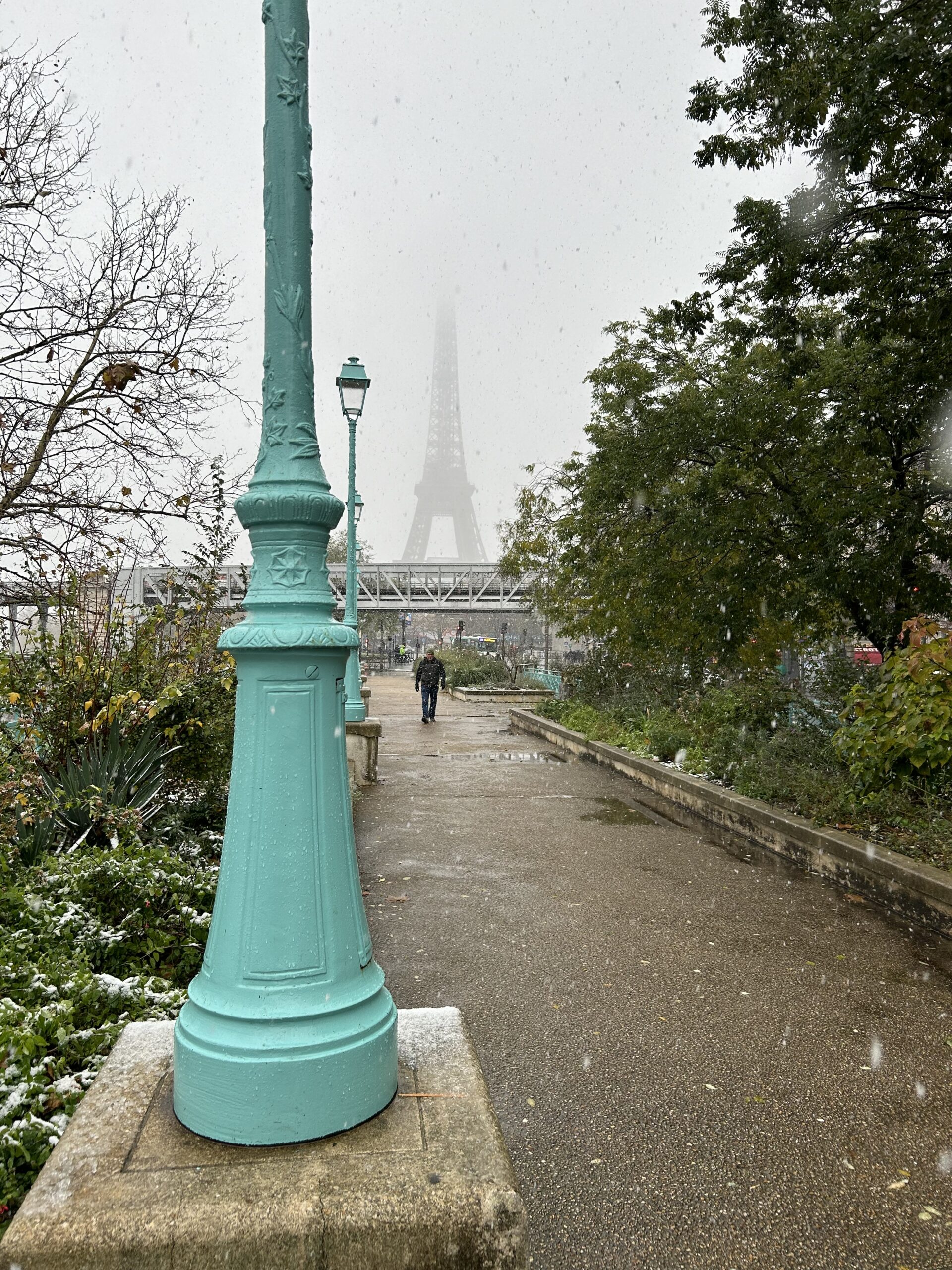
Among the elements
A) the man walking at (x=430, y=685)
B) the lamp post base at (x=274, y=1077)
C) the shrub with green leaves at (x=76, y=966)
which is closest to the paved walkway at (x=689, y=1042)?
the lamp post base at (x=274, y=1077)

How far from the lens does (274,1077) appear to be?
206cm

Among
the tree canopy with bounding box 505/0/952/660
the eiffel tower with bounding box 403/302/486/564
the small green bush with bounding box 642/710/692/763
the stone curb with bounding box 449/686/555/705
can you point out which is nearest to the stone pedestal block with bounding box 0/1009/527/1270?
the tree canopy with bounding box 505/0/952/660

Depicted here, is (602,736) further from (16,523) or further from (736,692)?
(16,523)

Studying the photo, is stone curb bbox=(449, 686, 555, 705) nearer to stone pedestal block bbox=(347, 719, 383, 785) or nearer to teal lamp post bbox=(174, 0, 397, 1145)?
stone pedestal block bbox=(347, 719, 383, 785)

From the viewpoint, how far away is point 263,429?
2408 mm

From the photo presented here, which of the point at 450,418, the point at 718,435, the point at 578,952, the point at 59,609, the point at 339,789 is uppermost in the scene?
the point at 450,418

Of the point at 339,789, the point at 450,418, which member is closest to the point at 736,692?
the point at 339,789

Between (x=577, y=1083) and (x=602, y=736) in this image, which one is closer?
(x=577, y=1083)

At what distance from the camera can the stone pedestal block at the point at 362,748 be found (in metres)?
10.8

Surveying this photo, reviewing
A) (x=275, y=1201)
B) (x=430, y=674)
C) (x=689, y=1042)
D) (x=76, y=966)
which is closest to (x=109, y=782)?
(x=76, y=966)

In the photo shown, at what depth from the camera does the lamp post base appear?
2.06m

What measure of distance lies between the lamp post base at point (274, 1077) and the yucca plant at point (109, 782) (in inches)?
138

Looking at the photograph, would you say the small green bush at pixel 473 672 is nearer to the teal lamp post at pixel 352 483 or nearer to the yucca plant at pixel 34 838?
the teal lamp post at pixel 352 483

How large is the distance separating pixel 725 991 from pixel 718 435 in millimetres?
7410
